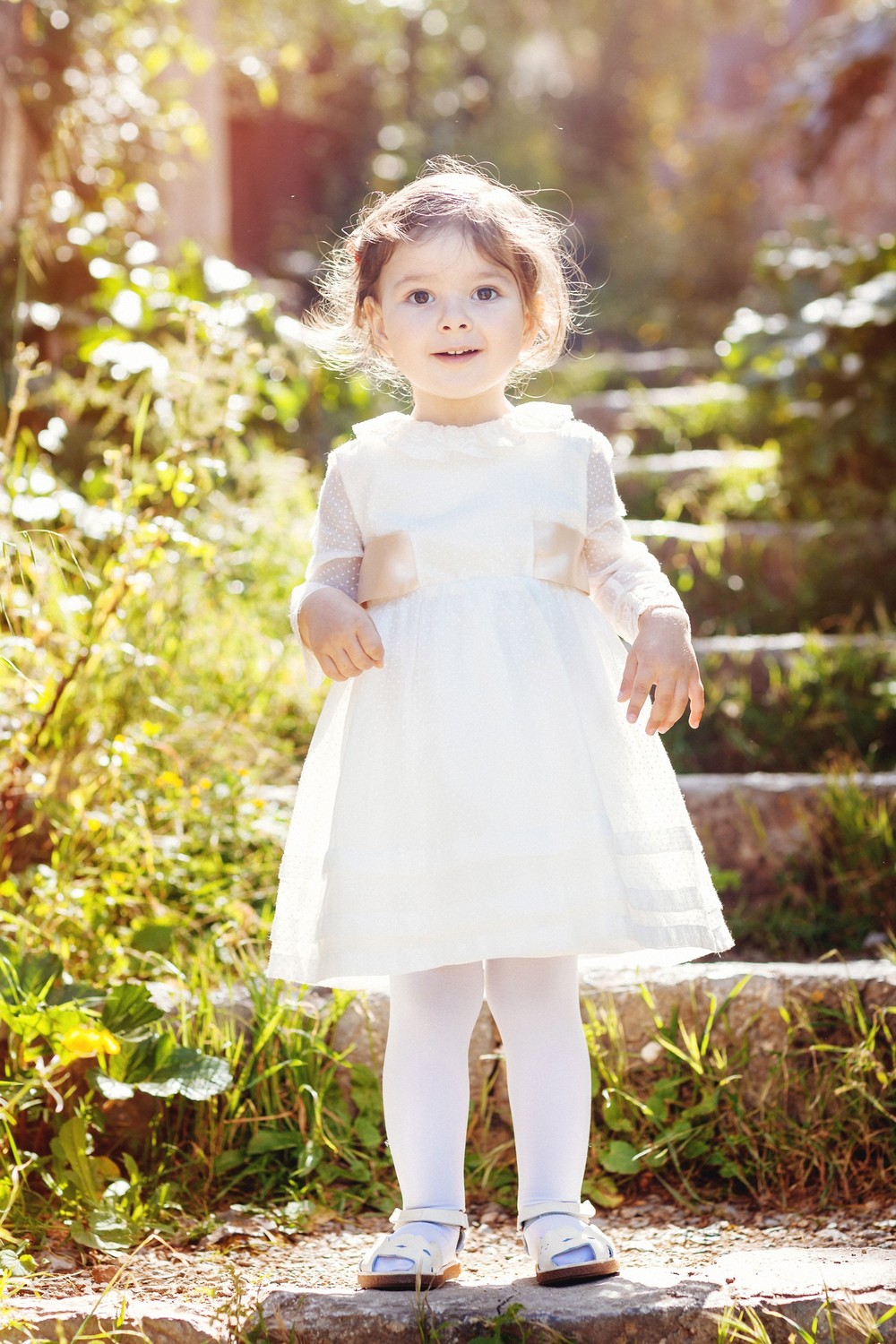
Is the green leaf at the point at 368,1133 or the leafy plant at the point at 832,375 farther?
the leafy plant at the point at 832,375

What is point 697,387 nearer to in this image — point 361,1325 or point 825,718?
point 825,718

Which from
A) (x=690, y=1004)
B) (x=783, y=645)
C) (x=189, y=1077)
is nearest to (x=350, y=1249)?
(x=189, y=1077)

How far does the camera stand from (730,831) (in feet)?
9.46

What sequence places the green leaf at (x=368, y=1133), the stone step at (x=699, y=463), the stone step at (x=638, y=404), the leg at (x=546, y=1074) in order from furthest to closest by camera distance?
the stone step at (x=638, y=404) < the stone step at (x=699, y=463) < the green leaf at (x=368, y=1133) < the leg at (x=546, y=1074)

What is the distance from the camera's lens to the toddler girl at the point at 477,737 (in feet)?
5.40

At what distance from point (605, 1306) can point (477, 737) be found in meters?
0.69

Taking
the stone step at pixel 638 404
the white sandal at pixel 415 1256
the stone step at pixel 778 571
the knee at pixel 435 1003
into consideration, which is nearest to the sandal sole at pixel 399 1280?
the white sandal at pixel 415 1256

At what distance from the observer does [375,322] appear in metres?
1.92

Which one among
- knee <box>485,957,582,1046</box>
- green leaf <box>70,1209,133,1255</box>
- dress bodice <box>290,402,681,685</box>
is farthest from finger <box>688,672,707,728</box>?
green leaf <box>70,1209,133,1255</box>

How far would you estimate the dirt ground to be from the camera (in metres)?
1.72

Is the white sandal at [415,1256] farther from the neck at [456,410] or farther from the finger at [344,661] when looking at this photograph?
the neck at [456,410]

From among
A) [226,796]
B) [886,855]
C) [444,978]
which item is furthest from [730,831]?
[444,978]

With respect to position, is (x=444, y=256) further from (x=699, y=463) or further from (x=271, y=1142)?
(x=699, y=463)

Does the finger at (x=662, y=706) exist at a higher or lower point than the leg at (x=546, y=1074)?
higher
